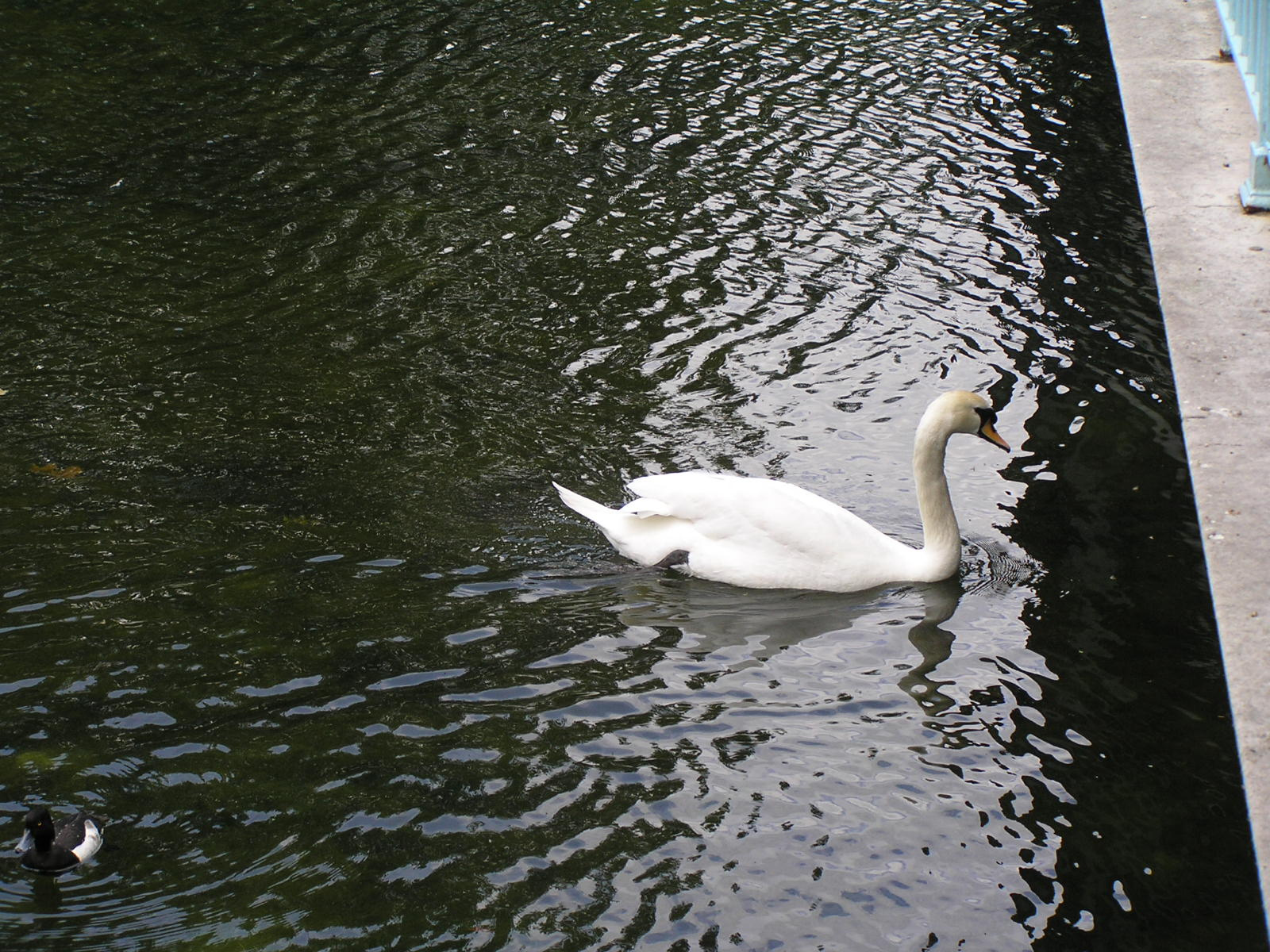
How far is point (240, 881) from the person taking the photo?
15.6 ft

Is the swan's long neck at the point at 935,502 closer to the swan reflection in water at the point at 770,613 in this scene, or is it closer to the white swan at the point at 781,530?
the white swan at the point at 781,530

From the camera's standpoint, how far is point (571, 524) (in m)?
7.44

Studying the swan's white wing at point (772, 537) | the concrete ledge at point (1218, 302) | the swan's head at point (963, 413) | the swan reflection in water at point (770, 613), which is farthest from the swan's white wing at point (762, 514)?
the concrete ledge at point (1218, 302)

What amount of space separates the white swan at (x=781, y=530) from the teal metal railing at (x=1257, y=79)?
9.64 feet

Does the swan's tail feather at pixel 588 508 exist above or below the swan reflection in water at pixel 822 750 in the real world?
above

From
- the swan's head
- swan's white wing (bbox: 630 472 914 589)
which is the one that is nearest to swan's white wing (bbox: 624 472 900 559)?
swan's white wing (bbox: 630 472 914 589)

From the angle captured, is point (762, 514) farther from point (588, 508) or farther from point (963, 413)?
point (963, 413)

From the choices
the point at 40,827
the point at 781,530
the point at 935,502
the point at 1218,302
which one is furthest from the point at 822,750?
the point at 1218,302

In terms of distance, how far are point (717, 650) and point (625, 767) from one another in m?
1.10

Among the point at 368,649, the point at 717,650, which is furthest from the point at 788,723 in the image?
the point at 368,649

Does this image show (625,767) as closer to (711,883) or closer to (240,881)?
(711,883)

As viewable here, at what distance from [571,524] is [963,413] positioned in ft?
6.82

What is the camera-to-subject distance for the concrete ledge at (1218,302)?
17.4ft

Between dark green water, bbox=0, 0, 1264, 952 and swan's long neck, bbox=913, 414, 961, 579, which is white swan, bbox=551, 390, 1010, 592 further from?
dark green water, bbox=0, 0, 1264, 952
